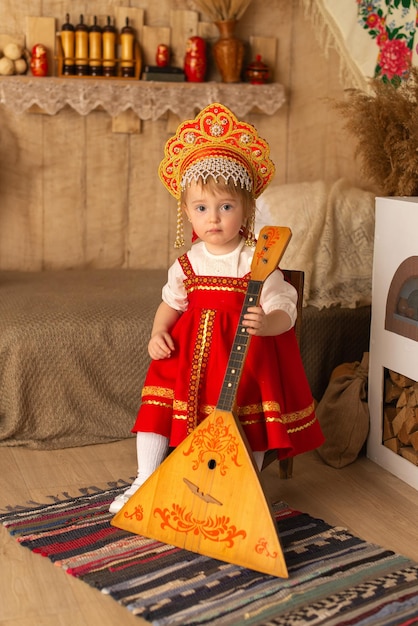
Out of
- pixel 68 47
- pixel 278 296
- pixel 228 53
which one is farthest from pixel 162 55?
pixel 278 296

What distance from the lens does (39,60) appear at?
3.06m

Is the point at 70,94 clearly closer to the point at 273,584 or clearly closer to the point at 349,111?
the point at 349,111

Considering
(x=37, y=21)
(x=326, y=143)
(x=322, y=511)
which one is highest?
(x=37, y=21)

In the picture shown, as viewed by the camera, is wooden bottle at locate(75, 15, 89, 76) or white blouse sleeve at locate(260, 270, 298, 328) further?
wooden bottle at locate(75, 15, 89, 76)

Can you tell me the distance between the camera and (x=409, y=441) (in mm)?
2350

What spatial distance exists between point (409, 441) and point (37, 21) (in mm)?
1928

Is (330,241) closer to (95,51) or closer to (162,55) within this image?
(162,55)

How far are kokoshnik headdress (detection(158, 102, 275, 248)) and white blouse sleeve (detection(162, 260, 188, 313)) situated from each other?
115mm

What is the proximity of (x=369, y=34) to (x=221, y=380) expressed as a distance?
5.55 feet

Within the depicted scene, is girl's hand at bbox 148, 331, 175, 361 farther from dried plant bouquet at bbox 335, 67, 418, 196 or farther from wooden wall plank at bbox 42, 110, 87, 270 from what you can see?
wooden wall plank at bbox 42, 110, 87, 270

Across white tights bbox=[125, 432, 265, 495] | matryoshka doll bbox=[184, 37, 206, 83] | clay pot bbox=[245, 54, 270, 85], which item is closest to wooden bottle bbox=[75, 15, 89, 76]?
matryoshka doll bbox=[184, 37, 206, 83]

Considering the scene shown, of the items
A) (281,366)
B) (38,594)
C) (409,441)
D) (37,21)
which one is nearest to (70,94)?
(37,21)

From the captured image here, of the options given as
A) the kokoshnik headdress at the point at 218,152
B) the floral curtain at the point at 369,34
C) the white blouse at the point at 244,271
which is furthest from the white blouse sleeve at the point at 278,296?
the floral curtain at the point at 369,34

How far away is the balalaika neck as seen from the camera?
1.86 meters
